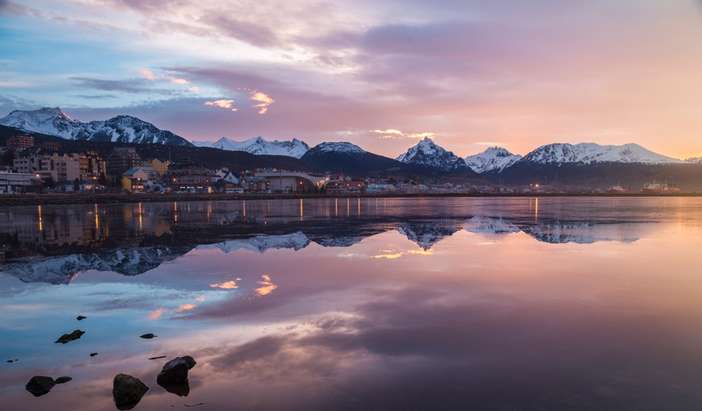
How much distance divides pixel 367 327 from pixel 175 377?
4.27 meters

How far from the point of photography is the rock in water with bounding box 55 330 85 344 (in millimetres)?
9905

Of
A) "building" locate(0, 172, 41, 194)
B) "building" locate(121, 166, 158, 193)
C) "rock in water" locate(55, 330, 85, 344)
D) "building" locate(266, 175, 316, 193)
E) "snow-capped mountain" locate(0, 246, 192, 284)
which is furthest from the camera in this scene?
"building" locate(266, 175, 316, 193)

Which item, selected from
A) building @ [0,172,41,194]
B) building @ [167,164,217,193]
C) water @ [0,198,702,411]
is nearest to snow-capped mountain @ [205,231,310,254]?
water @ [0,198,702,411]

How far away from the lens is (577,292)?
13.8 meters

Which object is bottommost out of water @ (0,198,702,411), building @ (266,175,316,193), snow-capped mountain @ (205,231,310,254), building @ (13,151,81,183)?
water @ (0,198,702,411)

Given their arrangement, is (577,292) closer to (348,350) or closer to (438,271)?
(438,271)

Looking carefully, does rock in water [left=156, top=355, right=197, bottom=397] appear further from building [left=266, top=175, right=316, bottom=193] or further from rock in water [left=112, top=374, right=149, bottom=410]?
building [left=266, top=175, right=316, bottom=193]

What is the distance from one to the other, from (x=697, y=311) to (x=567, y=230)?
21199 mm

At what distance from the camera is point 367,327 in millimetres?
10719

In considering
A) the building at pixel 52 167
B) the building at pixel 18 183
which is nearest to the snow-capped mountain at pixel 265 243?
the building at pixel 18 183

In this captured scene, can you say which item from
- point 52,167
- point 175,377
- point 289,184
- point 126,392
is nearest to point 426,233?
point 175,377

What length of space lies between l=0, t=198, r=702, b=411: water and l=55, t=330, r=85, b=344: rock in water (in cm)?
19

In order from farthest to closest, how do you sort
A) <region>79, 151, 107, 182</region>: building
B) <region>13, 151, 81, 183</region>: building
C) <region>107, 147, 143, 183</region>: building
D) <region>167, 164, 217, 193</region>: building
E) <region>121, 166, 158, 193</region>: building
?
<region>107, 147, 143, 183</region>: building, <region>167, 164, 217, 193</region>: building, <region>79, 151, 107, 182</region>: building, <region>121, 166, 158, 193</region>: building, <region>13, 151, 81, 183</region>: building

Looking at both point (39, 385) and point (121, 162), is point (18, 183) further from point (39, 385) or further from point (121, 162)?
point (39, 385)
